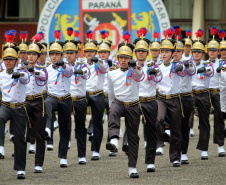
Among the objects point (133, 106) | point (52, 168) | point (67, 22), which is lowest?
point (52, 168)

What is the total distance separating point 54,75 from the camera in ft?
49.4

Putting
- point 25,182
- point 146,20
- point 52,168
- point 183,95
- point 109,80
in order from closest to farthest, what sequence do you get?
1. point 25,182
2. point 109,80
3. point 52,168
4. point 183,95
5. point 146,20

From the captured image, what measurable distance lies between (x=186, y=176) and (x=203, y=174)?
36 cm

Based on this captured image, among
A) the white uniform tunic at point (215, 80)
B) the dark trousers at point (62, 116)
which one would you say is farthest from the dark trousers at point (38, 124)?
the white uniform tunic at point (215, 80)

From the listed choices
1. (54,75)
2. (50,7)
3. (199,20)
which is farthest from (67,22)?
(54,75)

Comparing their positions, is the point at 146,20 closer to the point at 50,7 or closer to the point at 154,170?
the point at 50,7

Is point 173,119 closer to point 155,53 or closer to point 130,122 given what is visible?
point 130,122

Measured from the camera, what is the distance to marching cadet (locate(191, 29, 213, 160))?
15.5 metres

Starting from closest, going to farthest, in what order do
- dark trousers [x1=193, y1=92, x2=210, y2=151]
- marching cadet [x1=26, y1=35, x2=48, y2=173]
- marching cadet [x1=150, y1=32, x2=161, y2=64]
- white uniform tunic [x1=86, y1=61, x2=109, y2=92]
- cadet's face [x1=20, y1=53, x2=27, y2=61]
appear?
marching cadet [x1=26, y1=35, x2=48, y2=173], dark trousers [x1=193, y1=92, x2=210, y2=151], white uniform tunic [x1=86, y1=61, x2=109, y2=92], marching cadet [x1=150, y1=32, x2=161, y2=64], cadet's face [x1=20, y1=53, x2=27, y2=61]

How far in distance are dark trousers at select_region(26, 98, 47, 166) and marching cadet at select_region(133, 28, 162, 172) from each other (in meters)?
1.67

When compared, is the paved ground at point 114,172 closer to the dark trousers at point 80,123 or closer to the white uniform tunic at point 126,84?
the dark trousers at point 80,123

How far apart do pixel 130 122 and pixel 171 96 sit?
185cm

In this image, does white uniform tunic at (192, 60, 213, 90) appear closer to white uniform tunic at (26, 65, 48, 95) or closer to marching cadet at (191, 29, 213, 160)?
marching cadet at (191, 29, 213, 160)

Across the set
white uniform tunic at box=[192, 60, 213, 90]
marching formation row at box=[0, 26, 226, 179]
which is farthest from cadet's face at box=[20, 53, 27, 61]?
white uniform tunic at box=[192, 60, 213, 90]
